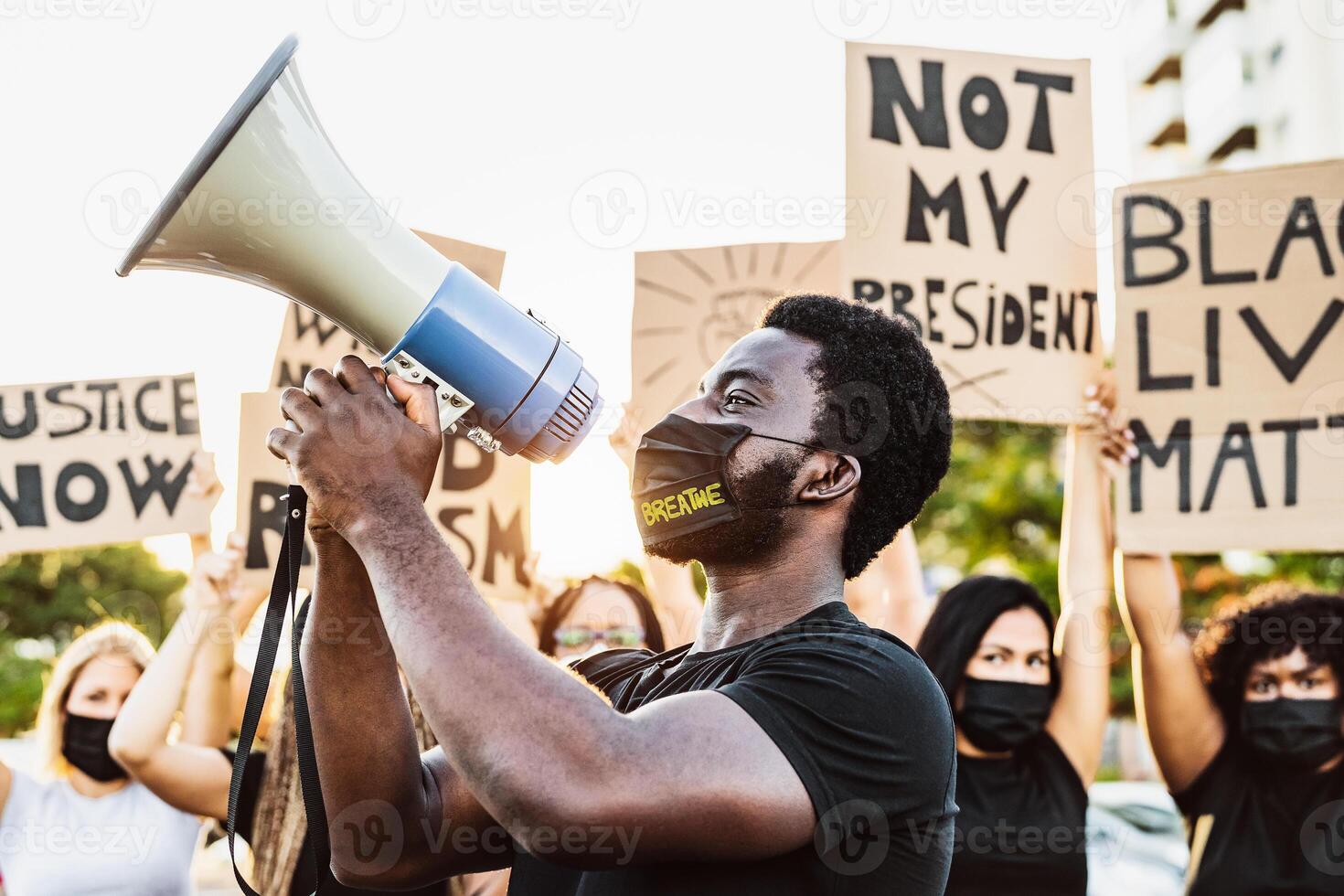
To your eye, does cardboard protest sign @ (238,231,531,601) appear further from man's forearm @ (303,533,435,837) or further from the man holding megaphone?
man's forearm @ (303,533,435,837)

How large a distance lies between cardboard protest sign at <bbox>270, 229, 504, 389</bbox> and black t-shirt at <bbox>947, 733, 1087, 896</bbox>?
2.43 meters

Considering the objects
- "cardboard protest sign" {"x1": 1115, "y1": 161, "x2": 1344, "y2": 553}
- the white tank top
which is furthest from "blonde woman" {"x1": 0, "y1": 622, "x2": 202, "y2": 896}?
"cardboard protest sign" {"x1": 1115, "y1": 161, "x2": 1344, "y2": 553}

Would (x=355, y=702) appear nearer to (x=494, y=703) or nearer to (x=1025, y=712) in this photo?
Answer: (x=494, y=703)

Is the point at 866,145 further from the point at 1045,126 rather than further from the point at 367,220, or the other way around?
the point at 367,220

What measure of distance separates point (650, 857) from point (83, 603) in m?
30.7

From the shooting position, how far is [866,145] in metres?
4.76

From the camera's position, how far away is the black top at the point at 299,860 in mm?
3600

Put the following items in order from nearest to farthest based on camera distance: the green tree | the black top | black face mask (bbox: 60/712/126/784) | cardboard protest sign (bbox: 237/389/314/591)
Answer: the black top < black face mask (bbox: 60/712/126/784) < cardboard protest sign (bbox: 237/389/314/591) < the green tree

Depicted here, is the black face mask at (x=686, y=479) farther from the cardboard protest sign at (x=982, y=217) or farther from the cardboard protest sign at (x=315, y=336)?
the cardboard protest sign at (x=315, y=336)

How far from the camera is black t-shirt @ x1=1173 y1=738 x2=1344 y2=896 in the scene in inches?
149

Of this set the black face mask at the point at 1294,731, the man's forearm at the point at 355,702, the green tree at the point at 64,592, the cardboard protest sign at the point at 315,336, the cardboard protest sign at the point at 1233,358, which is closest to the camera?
the man's forearm at the point at 355,702

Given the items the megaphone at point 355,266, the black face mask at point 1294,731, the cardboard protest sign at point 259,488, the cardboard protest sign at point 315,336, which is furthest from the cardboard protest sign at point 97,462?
the black face mask at point 1294,731

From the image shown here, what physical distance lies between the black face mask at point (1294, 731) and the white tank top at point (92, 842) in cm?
353

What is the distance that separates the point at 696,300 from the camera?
4.77m
